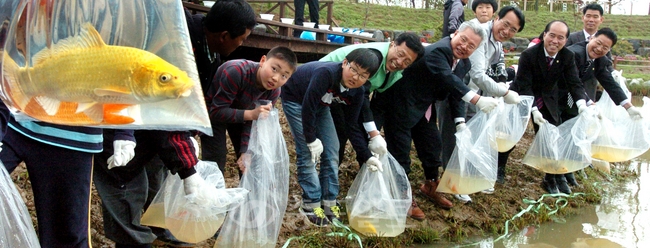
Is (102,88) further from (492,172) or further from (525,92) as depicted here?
(525,92)

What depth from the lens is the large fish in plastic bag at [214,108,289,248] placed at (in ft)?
9.06

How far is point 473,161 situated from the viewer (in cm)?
394

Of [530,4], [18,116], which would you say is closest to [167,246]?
[18,116]

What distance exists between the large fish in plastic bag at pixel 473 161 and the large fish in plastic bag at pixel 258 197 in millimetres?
1574

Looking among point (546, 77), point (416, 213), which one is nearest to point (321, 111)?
point (416, 213)

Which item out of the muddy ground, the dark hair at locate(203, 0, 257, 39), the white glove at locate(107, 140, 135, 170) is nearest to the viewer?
the white glove at locate(107, 140, 135, 170)

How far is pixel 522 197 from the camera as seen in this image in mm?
4902

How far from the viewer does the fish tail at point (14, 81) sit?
1.12 meters

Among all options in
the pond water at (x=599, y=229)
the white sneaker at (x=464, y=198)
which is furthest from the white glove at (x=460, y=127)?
the pond water at (x=599, y=229)

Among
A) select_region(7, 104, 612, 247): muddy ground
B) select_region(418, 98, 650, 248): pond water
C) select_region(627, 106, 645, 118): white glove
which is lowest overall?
select_region(418, 98, 650, 248): pond water

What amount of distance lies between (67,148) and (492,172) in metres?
2.89

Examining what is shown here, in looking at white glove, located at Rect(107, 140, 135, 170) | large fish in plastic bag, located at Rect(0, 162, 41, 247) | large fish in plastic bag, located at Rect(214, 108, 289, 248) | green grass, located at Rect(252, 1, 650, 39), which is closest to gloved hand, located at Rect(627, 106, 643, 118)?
large fish in plastic bag, located at Rect(214, 108, 289, 248)

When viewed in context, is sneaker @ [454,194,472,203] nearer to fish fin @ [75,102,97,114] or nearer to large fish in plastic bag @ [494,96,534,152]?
large fish in plastic bag @ [494,96,534,152]

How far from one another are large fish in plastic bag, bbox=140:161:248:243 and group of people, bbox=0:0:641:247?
9cm
